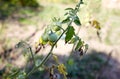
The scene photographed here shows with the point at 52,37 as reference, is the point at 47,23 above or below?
below

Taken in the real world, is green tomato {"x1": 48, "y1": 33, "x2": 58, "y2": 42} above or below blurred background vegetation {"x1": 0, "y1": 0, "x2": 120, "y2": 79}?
above

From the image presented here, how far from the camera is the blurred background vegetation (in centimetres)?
430

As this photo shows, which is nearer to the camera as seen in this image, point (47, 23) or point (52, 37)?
point (52, 37)

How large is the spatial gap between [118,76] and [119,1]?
334 centimetres

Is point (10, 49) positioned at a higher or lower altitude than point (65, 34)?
lower

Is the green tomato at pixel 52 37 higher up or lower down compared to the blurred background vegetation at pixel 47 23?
higher up

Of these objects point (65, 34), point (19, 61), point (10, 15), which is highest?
point (65, 34)

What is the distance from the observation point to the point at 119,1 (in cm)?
772

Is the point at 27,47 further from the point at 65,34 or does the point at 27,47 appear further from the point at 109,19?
the point at 109,19

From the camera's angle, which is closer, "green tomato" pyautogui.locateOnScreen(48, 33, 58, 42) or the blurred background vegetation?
"green tomato" pyautogui.locateOnScreen(48, 33, 58, 42)

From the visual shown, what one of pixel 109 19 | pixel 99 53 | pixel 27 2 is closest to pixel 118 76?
pixel 99 53

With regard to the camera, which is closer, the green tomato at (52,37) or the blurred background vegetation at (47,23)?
the green tomato at (52,37)

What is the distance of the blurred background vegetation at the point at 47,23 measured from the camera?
4.30 metres

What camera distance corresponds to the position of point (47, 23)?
18.1 feet
